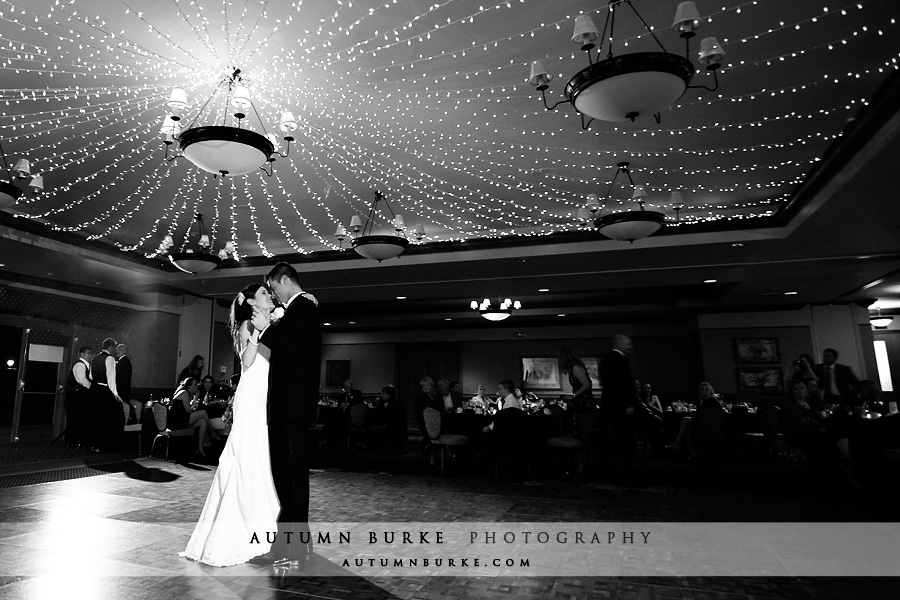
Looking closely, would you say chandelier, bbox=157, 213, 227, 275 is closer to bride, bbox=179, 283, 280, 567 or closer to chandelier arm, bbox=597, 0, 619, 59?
bride, bbox=179, 283, 280, 567

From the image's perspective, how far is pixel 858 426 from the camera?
15.0ft

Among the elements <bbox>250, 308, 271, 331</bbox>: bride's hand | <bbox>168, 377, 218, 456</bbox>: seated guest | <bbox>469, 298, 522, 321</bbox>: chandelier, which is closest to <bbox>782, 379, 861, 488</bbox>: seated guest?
<bbox>250, 308, 271, 331</bbox>: bride's hand

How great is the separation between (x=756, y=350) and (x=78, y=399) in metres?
13.8

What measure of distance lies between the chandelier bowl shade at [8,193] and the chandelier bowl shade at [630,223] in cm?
601

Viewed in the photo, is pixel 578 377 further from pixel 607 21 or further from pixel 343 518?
pixel 607 21

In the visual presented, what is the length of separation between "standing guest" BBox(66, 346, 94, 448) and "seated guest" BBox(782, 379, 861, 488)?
9.30 metres

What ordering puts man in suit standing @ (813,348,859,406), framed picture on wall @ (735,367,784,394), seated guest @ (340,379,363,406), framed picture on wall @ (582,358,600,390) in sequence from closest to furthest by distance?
man in suit standing @ (813,348,859,406) < seated guest @ (340,379,363,406) < framed picture on wall @ (735,367,784,394) < framed picture on wall @ (582,358,600,390)

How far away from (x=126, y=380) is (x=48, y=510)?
492 centimetres

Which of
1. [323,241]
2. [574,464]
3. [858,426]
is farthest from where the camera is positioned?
[323,241]

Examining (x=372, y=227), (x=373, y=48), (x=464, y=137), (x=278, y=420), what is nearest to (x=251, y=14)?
(x=373, y=48)

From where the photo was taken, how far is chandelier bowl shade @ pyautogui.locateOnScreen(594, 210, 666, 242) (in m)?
5.65

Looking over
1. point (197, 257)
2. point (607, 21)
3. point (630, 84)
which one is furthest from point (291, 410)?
point (197, 257)

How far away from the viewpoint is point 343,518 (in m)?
3.66

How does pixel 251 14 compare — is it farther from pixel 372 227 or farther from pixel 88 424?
pixel 88 424
